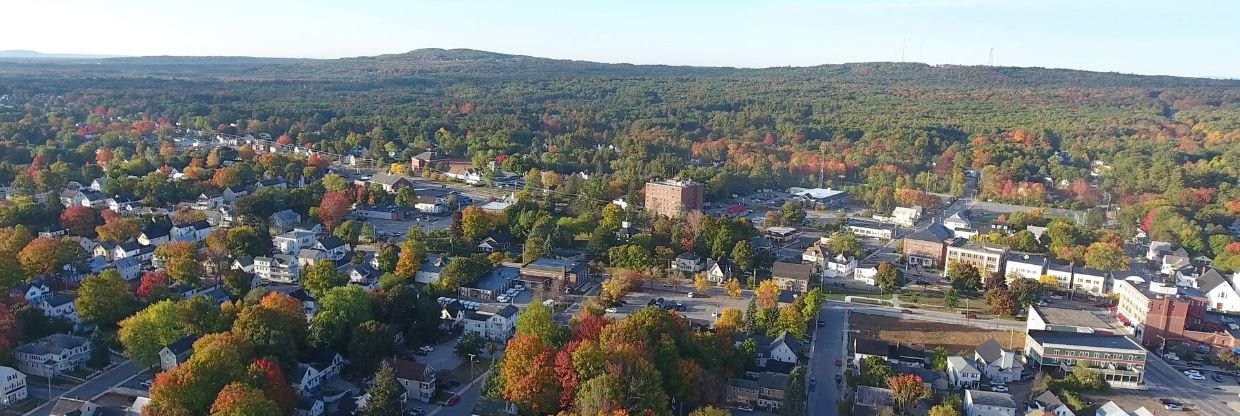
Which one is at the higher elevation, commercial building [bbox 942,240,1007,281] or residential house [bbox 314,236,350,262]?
commercial building [bbox 942,240,1007,281]

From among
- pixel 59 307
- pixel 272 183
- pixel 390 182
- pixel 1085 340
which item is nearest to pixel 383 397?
pixel 59 307

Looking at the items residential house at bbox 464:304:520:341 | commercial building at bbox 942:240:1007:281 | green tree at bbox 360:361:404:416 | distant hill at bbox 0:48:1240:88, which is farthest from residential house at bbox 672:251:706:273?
distant hill at bbox 0:48:1240:88

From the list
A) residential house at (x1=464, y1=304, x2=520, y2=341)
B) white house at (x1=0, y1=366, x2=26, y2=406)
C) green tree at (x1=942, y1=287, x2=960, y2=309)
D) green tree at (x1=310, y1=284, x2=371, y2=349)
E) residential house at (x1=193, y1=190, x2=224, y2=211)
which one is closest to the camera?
white house at (x1=0, y1=366, x2=26, y2=406)

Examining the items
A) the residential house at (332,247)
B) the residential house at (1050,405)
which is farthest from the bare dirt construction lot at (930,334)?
the residential house at (332,247)

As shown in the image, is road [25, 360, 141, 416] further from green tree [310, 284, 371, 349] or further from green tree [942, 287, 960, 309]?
green tree [942, 287, 960, 309]

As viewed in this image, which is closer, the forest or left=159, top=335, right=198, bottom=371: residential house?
left=159, top=335, right=198, bottom=371: residential house

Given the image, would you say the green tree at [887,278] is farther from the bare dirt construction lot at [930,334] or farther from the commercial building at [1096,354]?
→ the commercial building at [1096,354]
